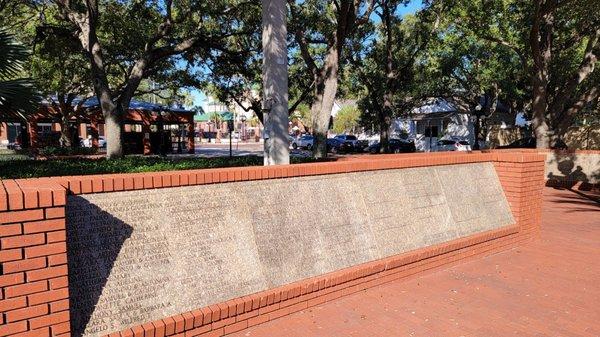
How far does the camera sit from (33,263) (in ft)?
10.1

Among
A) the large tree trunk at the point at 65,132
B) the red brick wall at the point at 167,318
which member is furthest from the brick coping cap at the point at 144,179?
the large tree trunk at the point at 65,132

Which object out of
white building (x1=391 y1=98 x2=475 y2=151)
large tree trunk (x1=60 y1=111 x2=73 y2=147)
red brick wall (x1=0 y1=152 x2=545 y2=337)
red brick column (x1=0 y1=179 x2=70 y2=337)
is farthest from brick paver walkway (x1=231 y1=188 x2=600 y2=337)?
white building (x1=391 y1=98 x2=475 y2=151)

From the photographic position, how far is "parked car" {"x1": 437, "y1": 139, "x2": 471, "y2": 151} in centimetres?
3459

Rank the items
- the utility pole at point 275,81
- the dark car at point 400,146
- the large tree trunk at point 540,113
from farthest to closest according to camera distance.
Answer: the dark car at point 400,146 → the large tree trunk at point 540,113 → the utility pole at point 275,81

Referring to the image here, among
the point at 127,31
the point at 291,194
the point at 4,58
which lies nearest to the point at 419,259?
the point at 291,194

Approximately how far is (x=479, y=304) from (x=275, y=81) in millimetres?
4772

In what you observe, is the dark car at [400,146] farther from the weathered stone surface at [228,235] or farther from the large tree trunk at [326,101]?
the weathered stone surface at [228,235]

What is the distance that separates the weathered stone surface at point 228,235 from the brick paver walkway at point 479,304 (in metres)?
0.45

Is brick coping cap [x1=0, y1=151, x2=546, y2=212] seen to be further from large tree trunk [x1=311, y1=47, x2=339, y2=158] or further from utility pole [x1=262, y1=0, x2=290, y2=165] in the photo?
large tree trunk [x1=311, y1=47, x2=339, y2=158]

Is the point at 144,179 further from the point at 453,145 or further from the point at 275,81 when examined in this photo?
the point at 453,145

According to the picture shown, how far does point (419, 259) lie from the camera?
5855 mm

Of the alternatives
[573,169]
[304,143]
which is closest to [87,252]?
[573,169]

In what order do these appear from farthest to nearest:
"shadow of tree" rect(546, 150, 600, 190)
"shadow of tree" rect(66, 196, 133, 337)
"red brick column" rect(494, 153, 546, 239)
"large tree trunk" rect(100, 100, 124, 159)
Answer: "shadow of tree" rect(546, 150, 600, 190), "large tree trunk" rect(100, 100, 124, 159), "red brick column" rect(494, 153, 546, 239), "shadow of tree" rect(66, 196, 133, 337)

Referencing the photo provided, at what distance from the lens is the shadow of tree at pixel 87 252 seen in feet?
11.2
